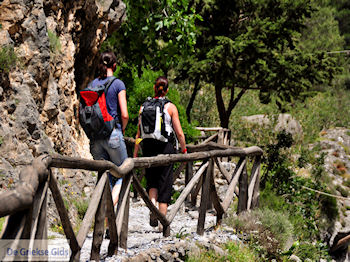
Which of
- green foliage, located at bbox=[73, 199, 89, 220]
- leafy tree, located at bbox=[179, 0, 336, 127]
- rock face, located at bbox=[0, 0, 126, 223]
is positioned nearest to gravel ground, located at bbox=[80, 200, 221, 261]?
green foliage, located at bbox=[73, 199, 89, 220]

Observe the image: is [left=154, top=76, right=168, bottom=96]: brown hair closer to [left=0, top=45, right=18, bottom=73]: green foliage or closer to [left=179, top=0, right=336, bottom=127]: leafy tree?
[left=0, top=45, right=18, bottom=73]: green foliage

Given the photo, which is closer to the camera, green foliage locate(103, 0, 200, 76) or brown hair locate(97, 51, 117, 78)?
brown hair locate(97, 51, 117, 78)

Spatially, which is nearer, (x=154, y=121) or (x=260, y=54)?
(x=154, y=121)

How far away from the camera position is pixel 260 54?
14.1 metres

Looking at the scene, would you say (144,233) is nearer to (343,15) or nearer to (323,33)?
(323,33)

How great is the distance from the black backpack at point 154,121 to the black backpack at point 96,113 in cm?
61

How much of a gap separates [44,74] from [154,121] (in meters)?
2.41

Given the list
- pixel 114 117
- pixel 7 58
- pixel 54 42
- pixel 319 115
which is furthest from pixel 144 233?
pixel 319 115

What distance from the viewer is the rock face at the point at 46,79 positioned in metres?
5.51

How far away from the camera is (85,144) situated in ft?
26.4

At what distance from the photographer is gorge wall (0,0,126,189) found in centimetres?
550

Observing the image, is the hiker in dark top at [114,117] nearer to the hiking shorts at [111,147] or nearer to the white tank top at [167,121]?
the hiking shorts at [111,147]

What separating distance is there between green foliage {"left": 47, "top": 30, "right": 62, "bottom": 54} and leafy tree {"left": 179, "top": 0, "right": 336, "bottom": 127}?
739cm

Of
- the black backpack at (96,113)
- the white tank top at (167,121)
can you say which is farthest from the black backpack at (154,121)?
the black backpack at (96,113)
